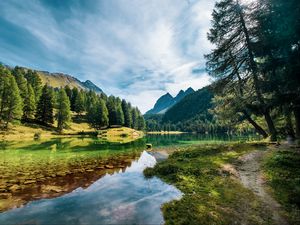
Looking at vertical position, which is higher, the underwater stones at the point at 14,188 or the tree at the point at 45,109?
the tree at the point at 45,109

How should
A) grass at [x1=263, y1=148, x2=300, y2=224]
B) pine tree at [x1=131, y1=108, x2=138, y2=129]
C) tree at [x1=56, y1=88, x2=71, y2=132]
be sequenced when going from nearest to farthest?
1. grass at [x1=263, y1=148, x2=300, y2=224]
2. tree at [x1=56, y1=88, x2=71, y2=132]
3. pine tree at [x1=131, y1=108, x2=138, y2=129]

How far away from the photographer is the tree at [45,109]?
7606 centimetres

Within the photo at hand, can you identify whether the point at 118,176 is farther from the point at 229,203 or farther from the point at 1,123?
the point at 1,123

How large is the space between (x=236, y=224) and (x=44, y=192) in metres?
10.0

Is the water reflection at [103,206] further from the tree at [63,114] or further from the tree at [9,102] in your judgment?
the tree at [63,114]

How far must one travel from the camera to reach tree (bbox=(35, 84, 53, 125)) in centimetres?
7606

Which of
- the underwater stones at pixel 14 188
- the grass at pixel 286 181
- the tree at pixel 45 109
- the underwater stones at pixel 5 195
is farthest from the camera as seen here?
the tree at pixel 45 109

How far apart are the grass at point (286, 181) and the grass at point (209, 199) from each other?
3.02ft

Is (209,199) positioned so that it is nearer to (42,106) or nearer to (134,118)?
(42,106)

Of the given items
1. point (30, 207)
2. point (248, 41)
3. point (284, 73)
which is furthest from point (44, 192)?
point (248, 41)

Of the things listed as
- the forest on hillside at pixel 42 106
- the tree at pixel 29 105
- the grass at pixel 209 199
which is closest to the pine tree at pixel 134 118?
the forest on hillside at pixel 42 106

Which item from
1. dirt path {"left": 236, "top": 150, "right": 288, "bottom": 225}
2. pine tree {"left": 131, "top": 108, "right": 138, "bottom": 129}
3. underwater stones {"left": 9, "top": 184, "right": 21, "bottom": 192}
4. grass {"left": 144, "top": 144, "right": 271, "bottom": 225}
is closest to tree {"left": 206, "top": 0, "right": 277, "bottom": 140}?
dirt path {"left": 236, "top": 150, "right": 288, "bottom": 225}

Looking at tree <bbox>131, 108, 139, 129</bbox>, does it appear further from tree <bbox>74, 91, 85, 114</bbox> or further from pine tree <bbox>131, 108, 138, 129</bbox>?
tree <bbox>74, 91, 85, 114</bbox>

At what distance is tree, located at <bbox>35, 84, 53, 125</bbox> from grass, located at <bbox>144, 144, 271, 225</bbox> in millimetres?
71015
